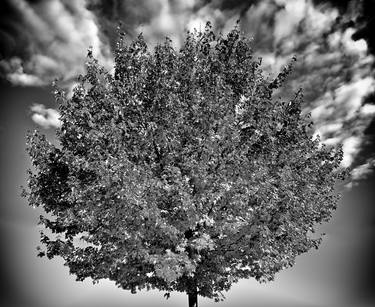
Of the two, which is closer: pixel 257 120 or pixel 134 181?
pixel 134 181

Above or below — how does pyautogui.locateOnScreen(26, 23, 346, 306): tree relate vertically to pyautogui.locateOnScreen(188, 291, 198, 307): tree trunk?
above

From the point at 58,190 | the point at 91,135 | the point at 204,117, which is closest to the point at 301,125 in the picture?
the point at 204,117

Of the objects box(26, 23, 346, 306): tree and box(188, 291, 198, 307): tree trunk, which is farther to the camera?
box(188, 291, 198, 307): tree trunk

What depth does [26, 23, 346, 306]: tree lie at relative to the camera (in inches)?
418

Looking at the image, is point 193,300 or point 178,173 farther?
point 193,300

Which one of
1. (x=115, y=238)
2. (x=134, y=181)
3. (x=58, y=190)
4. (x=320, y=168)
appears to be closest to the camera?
(x=134, y=181)

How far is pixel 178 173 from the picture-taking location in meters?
10.5

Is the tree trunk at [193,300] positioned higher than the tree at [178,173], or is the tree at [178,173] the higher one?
the tree at [178,173]

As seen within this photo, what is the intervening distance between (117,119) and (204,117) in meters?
2.89

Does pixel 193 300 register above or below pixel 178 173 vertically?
below

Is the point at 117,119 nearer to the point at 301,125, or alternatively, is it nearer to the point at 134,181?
the point at 134,181

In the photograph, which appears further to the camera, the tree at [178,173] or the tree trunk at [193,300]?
the tree trunk at [193,300]

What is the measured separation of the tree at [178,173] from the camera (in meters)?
10.6

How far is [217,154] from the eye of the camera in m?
11.4
